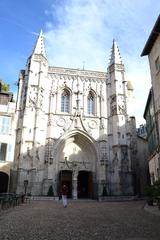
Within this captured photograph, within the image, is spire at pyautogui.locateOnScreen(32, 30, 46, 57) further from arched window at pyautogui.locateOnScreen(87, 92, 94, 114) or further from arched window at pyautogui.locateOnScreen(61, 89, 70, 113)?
arched window at pyautogui.locateOnScreen(87, 92, 94, 114)

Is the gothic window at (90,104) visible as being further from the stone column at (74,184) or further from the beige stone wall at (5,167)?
the beige stone wall at (5,167)

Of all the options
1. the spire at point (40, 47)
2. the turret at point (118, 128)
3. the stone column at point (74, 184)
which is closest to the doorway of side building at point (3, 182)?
the stone column at point (74, 184)

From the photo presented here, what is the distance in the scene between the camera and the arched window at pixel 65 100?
2805 cm

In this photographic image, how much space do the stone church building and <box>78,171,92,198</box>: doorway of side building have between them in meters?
0.05

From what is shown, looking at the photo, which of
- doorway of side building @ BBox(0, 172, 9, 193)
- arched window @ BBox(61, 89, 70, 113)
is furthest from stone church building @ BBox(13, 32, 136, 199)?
doorway of side building @ BBox(0, 172, 9, 193)

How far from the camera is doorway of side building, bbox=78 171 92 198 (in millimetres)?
25969

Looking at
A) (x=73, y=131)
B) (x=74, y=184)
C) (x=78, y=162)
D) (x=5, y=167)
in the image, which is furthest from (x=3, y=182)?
(x=73, y=131)

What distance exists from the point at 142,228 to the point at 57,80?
79.9 feet

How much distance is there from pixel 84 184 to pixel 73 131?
6.63 meters

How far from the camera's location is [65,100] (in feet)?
93.8

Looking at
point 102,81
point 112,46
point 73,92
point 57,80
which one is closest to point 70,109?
point 73,92

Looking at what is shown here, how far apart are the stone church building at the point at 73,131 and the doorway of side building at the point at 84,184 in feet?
0.18

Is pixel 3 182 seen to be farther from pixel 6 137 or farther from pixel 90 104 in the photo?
pixel 90 104

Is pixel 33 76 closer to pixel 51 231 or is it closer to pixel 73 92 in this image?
pixel 73 92
